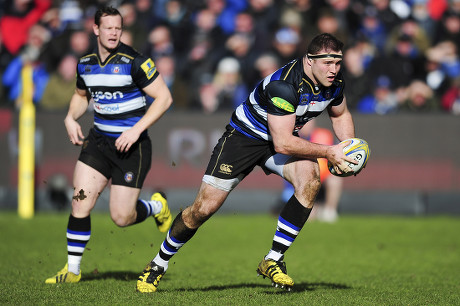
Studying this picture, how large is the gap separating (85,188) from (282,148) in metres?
2.15

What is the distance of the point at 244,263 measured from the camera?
10.3 m

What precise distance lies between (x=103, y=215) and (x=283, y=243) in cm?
A: 804

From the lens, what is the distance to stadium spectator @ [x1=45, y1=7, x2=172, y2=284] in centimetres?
801

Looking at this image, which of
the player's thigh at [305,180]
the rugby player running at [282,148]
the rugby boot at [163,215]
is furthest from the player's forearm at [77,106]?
the player's thigh at [305,180]

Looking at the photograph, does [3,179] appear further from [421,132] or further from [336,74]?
[336,74]

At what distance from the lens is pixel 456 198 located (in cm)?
1559

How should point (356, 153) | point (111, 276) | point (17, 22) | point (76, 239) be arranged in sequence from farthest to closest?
point (17, 22) < point (111, 276) < point (76, 239) < point (356, 153)

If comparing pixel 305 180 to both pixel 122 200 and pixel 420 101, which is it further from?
pixel 420 101

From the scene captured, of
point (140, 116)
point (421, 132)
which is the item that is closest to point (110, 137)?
point (140, 116)

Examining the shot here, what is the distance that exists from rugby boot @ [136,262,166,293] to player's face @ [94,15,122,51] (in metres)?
2.18

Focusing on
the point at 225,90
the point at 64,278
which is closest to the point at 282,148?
the point at 64,278

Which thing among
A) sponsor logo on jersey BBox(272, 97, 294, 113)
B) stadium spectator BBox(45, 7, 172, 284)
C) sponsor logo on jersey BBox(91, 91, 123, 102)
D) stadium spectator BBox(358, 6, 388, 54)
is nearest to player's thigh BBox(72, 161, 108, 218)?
stadium spectator BBox(45, 7, 172, 284)

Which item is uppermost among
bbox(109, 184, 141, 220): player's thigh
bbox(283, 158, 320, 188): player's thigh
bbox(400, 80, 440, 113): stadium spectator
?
bbox(283, 158, 320, 188): player's thigh

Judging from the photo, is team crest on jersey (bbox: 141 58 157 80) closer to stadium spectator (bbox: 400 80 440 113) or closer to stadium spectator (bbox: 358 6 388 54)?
stadium spectator (bbox: 400 80 440 113)
